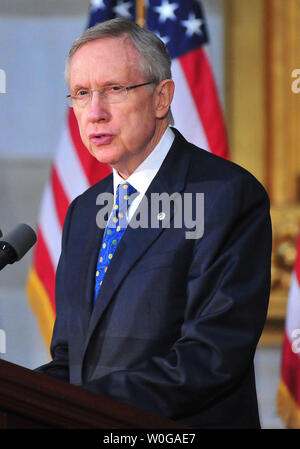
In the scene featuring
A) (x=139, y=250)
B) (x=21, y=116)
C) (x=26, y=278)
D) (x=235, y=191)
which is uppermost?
(x=21, y=116)

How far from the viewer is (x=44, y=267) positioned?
12.8ft

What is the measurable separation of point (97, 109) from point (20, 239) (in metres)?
0.41

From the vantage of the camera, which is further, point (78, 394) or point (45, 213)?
point (45, 213)

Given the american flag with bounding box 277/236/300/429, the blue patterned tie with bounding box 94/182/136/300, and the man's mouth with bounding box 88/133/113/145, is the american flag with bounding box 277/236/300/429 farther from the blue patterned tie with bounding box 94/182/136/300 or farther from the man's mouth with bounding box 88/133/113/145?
the man's mouth with bounding box 88/133/113/145

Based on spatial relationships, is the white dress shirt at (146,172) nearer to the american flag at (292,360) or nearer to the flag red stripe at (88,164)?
the american flag at (292,360)

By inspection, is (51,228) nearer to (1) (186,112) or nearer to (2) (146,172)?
(1) (186,112)

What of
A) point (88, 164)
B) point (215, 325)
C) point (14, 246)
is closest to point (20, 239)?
point (14, 246)

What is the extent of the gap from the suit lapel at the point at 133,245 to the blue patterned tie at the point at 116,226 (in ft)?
0.14

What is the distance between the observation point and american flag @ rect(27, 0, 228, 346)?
3.67 metres

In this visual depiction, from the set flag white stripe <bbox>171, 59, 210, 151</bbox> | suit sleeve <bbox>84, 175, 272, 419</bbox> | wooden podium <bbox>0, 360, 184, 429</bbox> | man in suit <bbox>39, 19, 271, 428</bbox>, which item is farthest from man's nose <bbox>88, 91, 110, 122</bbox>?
flag white stripe <bbox>171, 59, 210, 151</bbox>

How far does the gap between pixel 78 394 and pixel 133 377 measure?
443mm

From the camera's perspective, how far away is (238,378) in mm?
1865
